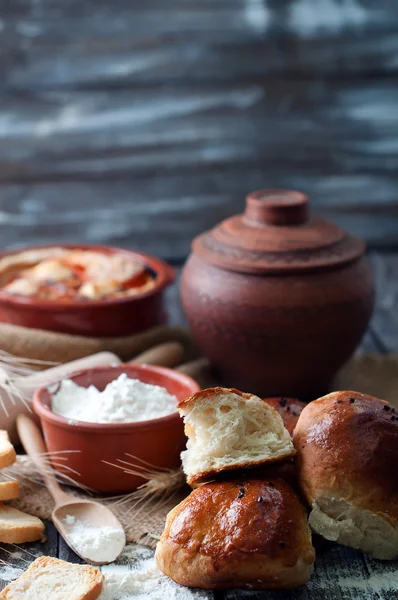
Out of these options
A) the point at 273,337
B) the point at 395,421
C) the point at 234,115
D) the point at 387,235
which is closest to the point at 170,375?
the point at 273,337

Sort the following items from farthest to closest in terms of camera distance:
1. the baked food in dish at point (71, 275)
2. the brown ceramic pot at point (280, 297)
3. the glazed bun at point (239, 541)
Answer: the baked food in dish at point (71, 275), the brown ceramic pot at point (280, 297), the glazed bun at point (239, 541)

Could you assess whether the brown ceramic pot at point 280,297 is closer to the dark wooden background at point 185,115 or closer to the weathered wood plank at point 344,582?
the weathered wood plank at point 344,582

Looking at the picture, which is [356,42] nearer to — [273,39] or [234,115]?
[273,39]

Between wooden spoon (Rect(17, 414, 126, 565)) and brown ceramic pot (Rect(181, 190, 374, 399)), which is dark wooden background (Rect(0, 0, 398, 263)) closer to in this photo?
brown ceramic pot (Rect(181, 190, 374, 399))

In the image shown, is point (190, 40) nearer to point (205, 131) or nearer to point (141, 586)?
point (205, 131)

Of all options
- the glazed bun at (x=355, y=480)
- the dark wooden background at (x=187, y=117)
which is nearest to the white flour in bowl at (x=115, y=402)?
the glazed bun at (x=355, y=480)

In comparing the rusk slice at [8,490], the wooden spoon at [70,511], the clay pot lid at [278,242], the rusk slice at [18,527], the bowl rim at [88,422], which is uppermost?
the clay pot lid at [278,242]
